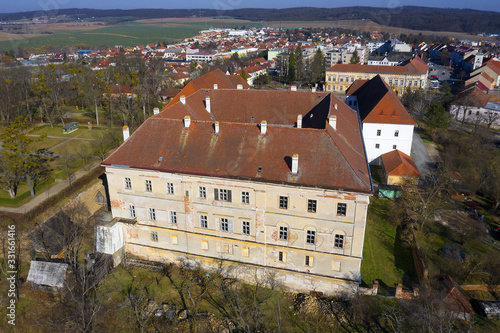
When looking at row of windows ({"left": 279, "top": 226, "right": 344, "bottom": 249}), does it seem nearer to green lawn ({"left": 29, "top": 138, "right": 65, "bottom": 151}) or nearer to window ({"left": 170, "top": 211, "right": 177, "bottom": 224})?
window ({"left": 170, "top": 211, "right": 177, "bottom": 224})

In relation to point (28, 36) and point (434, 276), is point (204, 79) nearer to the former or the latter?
point (434, 276)

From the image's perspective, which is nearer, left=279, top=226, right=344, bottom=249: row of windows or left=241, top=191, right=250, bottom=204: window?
left=279, top=226, right=344, bottom=249: row of windows

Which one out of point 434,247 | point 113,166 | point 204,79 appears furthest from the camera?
point 204,79

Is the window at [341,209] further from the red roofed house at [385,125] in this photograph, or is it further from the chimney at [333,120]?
the red roofed house at [385,125]

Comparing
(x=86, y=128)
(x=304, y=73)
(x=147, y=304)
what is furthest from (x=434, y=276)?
(x=304, y=73)

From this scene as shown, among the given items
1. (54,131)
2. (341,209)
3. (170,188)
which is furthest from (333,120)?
(54,131)

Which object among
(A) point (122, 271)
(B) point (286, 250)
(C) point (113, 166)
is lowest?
(A) point (122, 271)

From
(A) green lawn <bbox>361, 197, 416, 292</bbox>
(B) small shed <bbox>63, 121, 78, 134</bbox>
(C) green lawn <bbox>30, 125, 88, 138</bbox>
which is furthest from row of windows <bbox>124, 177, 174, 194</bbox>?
(B) small shed <bbox>63, 121, 78, 134</bbox>

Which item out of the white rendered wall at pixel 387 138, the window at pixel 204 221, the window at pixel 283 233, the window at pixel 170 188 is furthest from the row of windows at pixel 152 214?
the white rendered wall at pixel 387 138
